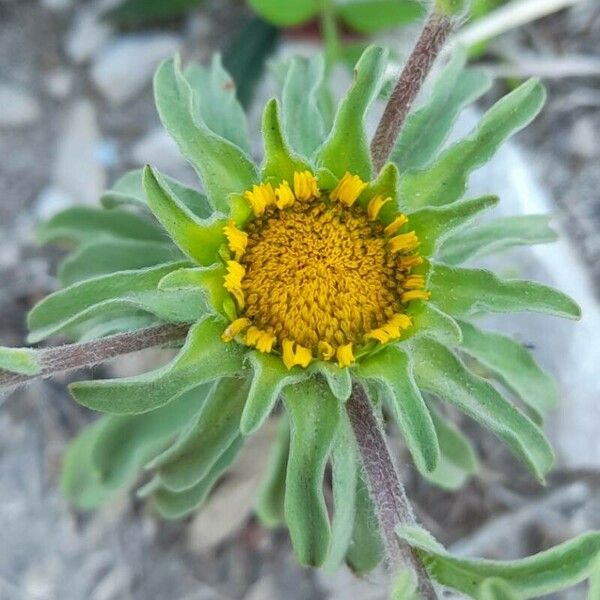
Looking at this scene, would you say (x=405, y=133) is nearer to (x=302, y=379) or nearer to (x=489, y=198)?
(x=489, y=198)

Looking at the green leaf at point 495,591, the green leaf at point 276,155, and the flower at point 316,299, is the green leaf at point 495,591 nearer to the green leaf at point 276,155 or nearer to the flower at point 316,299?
the flower at point 316,299

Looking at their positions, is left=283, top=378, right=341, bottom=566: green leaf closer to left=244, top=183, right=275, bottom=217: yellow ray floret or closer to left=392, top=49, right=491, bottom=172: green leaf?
left=244, top=183, right=275, bottom=217: yellow ray floret

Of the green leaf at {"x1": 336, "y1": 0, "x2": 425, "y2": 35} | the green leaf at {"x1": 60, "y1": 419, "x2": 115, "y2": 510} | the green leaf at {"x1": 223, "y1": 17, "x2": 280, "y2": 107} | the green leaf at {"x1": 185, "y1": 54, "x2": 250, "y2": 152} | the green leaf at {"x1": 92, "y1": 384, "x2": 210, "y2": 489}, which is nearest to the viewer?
the green leaf at {"x1": 185, "y1": 54, "x2": 250, "y2": 152}

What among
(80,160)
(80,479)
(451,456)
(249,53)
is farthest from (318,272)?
(80,160)

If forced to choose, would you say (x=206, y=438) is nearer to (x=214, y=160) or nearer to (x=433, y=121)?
(x=214, y=160)

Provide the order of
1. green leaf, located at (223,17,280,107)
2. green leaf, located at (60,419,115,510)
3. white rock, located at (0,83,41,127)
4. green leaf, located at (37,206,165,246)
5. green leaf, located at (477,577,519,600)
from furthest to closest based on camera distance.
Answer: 1. white rock, located at (0,83,41,127)
2. green leaf, located at (223,17,280,107)
3. green leaf, located at (60,419,115,510)
4. green leaf, located at (37,206,165,246)
5. green leaf, located at (477,577,519,600)

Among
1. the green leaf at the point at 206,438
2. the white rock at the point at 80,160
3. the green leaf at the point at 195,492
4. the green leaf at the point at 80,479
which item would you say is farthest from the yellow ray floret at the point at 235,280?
the white rock at the point at 80,160

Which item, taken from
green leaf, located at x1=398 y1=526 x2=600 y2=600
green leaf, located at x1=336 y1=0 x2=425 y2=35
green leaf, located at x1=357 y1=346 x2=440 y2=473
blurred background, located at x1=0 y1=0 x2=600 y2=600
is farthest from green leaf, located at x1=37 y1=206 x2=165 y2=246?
green leaf, located at x1=398 y1=526 x2=600 y2=600
